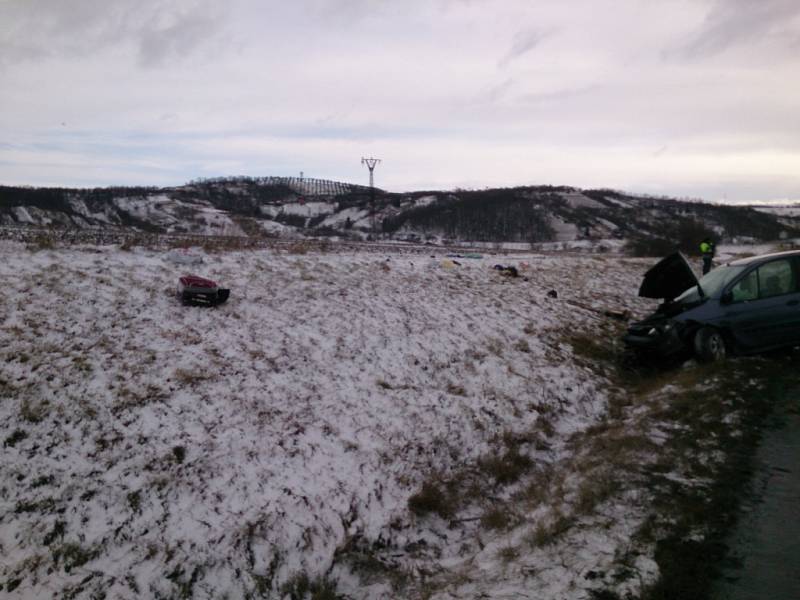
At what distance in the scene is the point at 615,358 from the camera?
10.3m

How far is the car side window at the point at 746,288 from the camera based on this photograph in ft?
27.0

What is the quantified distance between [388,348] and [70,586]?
5992mm

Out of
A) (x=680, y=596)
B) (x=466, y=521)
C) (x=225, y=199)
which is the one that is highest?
(x=225, y=199)

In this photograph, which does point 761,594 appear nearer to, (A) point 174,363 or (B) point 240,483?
(B) point 240,483

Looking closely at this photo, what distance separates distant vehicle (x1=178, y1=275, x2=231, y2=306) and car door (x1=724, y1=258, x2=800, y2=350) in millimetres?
10089

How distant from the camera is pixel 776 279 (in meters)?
8.22

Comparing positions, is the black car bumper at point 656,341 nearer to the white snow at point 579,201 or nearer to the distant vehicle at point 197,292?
the distant vehicle at point 197,292

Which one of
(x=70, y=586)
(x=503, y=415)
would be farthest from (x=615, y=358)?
(x=70, y=586)

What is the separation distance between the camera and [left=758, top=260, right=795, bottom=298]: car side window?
26.6ft

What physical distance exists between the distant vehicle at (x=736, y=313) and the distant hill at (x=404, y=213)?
76.9 m

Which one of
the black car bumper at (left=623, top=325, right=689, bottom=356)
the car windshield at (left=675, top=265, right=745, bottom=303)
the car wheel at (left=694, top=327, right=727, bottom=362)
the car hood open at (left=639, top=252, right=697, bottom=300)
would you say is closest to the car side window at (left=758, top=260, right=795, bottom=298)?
the car windshield at (left=675, top=265, right=745, bottom=303)

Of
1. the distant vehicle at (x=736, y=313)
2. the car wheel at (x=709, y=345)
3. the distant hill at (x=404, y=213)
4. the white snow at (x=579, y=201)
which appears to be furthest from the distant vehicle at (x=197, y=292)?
the white snow at (x=579, y=201)

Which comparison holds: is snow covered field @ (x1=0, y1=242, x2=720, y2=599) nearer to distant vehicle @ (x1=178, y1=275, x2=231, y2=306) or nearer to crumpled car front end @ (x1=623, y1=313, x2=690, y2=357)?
distant vehicle @ (x1=178, y1=275, x2=231, y2=306)

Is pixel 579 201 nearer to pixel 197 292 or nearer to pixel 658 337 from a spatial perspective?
pixel 658 337
